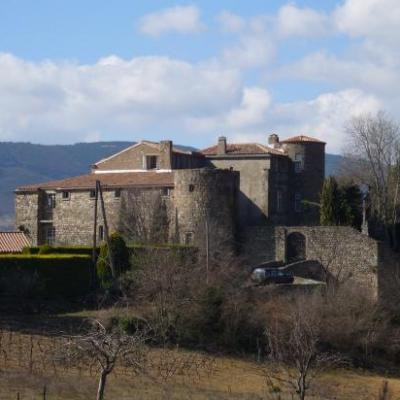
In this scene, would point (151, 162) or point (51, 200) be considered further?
point (151, 162)

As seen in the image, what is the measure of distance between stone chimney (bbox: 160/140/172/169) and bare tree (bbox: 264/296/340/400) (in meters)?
20.8

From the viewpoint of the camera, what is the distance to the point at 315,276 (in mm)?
59781

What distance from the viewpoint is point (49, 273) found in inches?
1978

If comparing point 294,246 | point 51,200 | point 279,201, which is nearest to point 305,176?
point 279,201

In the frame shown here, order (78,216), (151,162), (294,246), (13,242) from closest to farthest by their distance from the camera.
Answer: (294,246)
(13,242)
(78,216)
(151,162)

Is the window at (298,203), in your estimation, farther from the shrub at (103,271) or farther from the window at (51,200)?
the shrub at (103,271)

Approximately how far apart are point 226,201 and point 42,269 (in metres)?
13.9

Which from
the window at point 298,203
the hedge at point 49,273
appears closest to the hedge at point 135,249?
the hedge at point 49,273

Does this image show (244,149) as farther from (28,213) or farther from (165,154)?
(28,213)

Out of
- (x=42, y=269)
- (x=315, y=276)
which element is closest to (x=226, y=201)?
(x=315, y=276)

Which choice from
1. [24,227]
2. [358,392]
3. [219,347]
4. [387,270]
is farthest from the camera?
[24,227]

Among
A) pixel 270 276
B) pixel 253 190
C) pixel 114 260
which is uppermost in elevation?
pixel 253 190

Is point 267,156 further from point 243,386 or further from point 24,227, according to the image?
point 243,386

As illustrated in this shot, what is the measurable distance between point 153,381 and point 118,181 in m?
30.5
